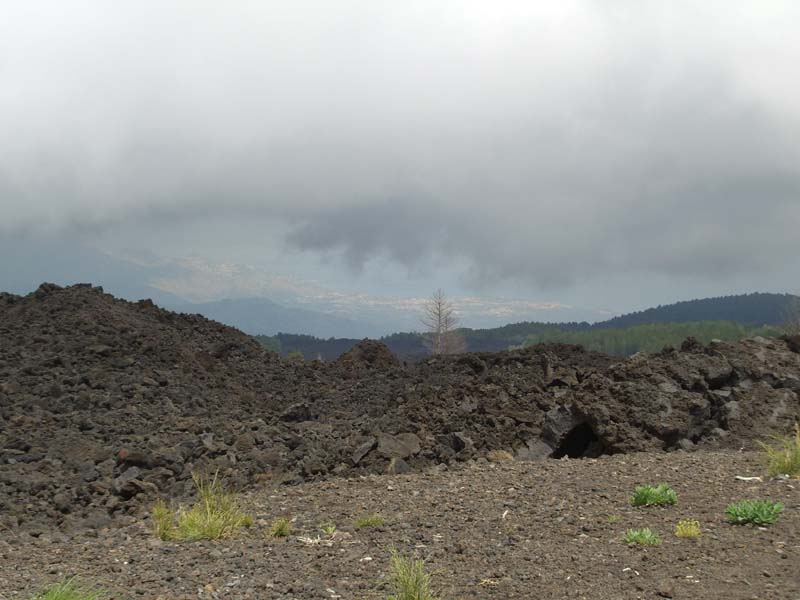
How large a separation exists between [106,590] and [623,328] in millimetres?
78162

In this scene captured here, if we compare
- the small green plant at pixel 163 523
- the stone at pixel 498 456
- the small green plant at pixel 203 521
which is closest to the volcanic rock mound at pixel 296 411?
the stone at pixel 498 456

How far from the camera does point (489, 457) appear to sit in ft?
46.9

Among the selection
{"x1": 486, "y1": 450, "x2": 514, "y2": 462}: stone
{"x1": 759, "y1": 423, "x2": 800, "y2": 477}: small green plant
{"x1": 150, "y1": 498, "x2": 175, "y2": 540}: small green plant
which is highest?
{"x1": 759, "y1": 423, "x2": 800, "y2": 477}: small green plant

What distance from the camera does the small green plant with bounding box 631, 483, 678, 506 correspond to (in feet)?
32.2

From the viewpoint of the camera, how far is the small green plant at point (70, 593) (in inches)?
265

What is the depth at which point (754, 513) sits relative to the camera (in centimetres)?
883

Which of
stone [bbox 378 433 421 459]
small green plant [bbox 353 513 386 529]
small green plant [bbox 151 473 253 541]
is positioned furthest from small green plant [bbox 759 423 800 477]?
small green plant [bbox 151 473 253 541]

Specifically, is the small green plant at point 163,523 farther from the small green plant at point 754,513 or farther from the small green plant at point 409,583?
the small green plant at point 754,513

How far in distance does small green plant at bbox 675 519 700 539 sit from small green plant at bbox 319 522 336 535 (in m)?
3.91

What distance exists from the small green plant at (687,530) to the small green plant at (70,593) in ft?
18.7

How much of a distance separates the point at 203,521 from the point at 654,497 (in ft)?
18.1

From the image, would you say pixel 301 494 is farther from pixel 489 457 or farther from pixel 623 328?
pixel 623 328

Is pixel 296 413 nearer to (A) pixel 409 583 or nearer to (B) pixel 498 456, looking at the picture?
(B) pixel 498 456

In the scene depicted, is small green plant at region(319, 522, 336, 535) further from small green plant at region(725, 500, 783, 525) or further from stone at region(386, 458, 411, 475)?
small green plant at region(725, 500, 783, 525)
